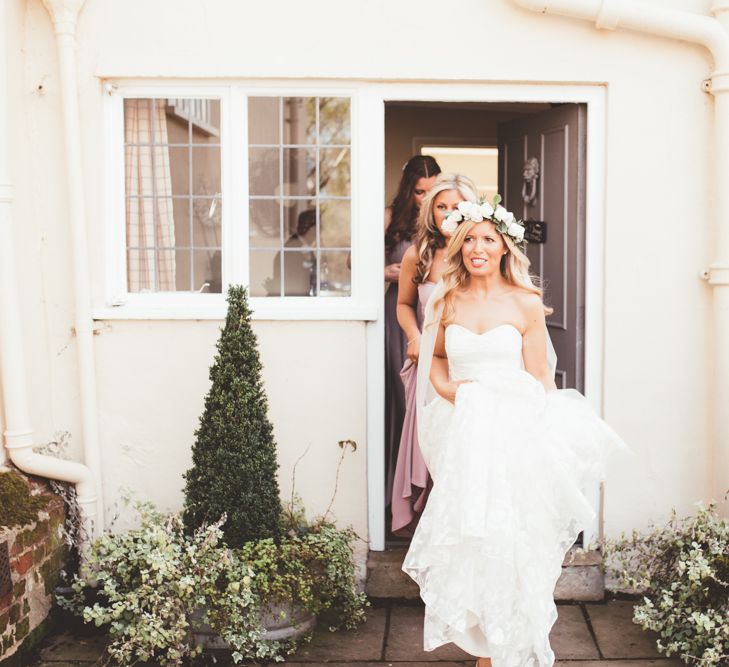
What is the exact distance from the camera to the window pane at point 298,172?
19.4ft

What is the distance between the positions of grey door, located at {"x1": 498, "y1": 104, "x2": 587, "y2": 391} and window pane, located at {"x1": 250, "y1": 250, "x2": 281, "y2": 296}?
166cm

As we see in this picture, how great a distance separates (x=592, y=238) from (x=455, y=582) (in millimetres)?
2197

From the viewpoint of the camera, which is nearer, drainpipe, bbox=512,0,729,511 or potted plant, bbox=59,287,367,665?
potted plant, bbox=59,287,367,665

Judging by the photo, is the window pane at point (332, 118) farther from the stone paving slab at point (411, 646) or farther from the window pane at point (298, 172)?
the stone paving slab at point (411, 646)

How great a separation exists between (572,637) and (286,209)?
9.18ft

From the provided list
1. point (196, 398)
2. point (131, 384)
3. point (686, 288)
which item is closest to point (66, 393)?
point (131, 384)

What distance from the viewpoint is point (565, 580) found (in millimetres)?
5543

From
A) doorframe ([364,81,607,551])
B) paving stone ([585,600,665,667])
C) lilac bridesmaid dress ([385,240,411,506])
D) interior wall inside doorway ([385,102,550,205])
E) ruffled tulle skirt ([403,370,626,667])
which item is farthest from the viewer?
interior wall inside doorway ([385,102,550,205])

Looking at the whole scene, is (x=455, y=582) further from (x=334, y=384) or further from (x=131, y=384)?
(x=131, y=384)

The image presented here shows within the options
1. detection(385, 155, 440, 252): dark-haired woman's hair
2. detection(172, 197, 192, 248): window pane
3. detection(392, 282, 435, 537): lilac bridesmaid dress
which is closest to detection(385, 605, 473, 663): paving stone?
detection(392, 282, 435, 537): lilac bridesmaid dress

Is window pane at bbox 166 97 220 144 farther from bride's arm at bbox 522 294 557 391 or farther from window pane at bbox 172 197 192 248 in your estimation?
bride's arm at bbox 522 294 557 391

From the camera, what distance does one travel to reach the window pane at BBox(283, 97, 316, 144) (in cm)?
570

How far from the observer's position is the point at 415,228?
241 inches

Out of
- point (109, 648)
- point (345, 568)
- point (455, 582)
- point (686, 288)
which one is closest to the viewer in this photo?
point (455, 582)
